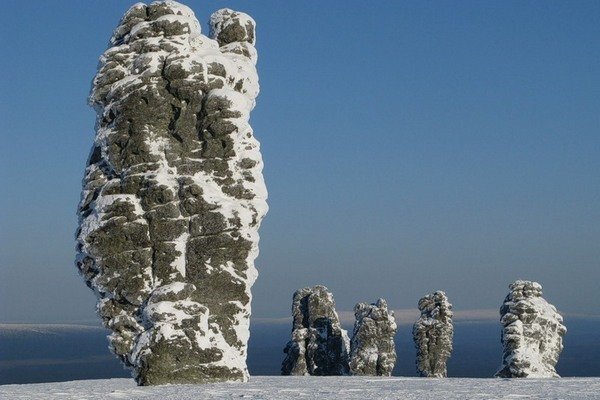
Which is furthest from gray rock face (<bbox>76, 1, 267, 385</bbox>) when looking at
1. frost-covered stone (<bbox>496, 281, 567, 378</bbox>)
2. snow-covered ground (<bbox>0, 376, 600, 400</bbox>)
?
frost-covered stone (<bbox>496, 281, 567, 378</bbox>)

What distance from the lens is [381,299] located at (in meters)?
44.2

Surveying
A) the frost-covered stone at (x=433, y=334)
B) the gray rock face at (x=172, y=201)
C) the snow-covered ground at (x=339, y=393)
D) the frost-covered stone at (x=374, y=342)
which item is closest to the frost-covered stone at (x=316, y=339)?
the frost-covered stone at (x=374, y=342)

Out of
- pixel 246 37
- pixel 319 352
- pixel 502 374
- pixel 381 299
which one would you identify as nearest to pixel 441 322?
pixel 381 299

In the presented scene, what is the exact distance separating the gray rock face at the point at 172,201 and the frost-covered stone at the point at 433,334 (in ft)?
83.5

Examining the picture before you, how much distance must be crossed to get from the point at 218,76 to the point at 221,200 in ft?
10.0

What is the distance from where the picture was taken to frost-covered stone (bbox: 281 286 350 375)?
142 feet

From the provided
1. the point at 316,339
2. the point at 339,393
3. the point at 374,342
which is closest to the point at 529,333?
the point at 374,342

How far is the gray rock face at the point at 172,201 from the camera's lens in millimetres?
20406

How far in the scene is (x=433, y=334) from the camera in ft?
148

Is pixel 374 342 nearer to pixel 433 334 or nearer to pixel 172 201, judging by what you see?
pixel 433 334

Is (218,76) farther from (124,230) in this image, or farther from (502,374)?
(502,374)

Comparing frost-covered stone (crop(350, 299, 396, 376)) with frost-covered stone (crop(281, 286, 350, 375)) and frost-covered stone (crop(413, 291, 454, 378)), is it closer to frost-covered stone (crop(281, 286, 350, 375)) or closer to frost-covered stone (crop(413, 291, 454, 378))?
frost-covered stone (crop(281, 286, 350, 375))

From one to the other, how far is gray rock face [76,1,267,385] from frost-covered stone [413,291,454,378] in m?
25.5

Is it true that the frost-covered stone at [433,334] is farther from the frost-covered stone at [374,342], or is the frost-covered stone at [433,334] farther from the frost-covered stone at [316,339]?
the frost-covered stone at [316,339]
